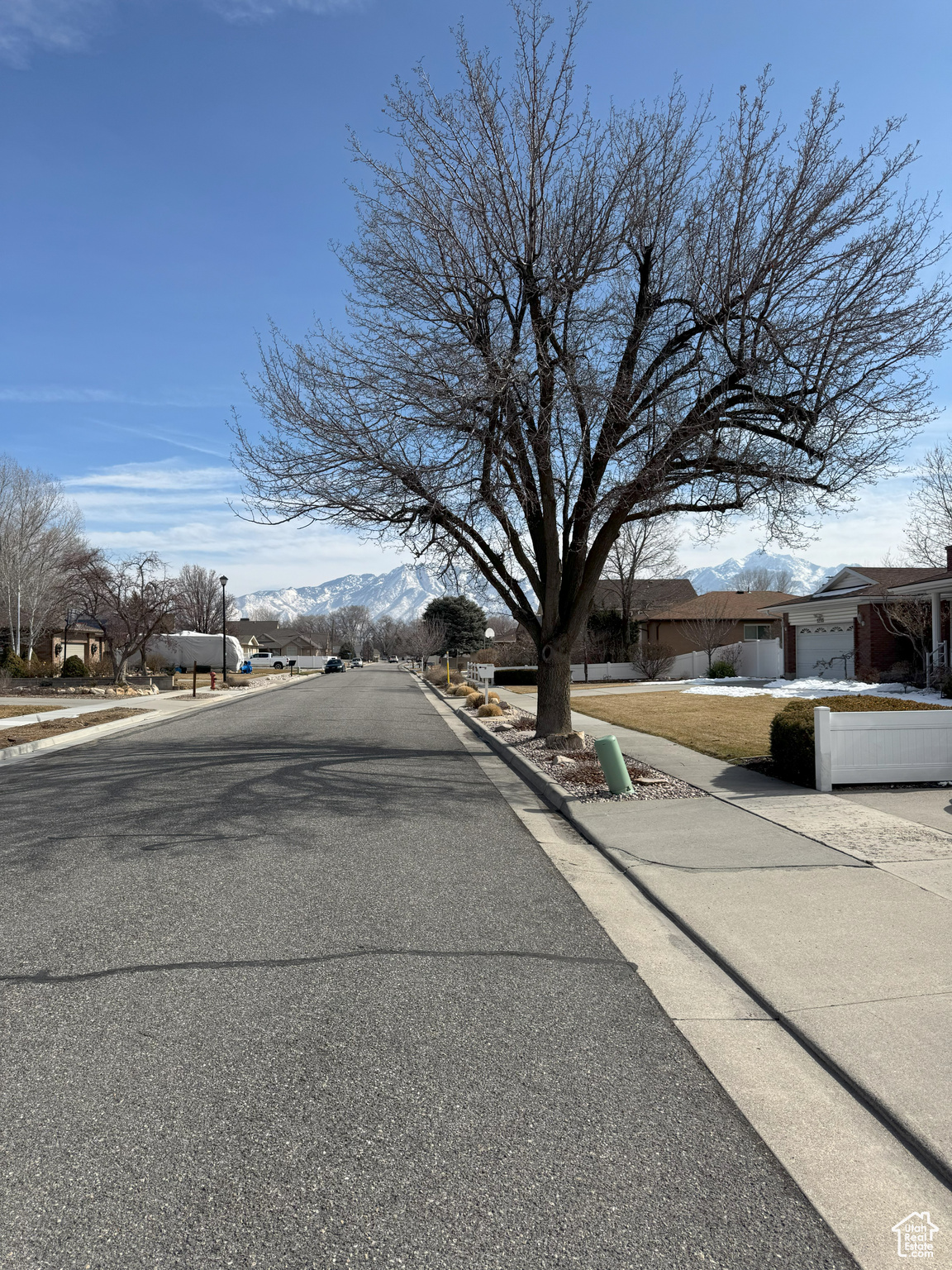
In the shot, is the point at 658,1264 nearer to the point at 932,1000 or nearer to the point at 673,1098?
the point at 673,1098

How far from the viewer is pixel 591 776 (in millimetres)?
11703

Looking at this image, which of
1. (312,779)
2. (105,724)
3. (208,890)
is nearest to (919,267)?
(312,779)

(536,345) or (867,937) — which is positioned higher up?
(536,345)

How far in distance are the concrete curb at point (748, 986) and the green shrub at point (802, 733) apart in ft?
5.98

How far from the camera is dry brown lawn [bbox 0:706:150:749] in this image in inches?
650

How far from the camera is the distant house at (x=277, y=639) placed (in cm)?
13012

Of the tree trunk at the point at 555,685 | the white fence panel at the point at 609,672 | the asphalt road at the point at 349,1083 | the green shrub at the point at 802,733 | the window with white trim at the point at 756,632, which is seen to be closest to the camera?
the asphalt road at the point at 349,1083

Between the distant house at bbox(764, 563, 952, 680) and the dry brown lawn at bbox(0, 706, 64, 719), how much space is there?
24.9 metres

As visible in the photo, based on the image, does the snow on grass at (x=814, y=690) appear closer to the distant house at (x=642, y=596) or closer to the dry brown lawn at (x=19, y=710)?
the distant house at (x=642, y=596)

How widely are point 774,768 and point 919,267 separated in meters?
6.71

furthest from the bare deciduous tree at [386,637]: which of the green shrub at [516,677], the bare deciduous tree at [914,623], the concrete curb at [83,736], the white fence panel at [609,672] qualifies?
the concrete curb at [83,736]

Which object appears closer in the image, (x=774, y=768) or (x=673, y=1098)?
(x=673, y=1098)

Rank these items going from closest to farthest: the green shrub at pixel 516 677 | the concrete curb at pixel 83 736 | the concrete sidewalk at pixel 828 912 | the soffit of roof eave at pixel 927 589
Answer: the concrete sidewalk at pixel 828 912 → the concrete curb at pixel 83 736 → the soffit of roof eave at pixel 927 589 → the green shrub at pixel 516 677

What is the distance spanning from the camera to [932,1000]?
433 centimetres
